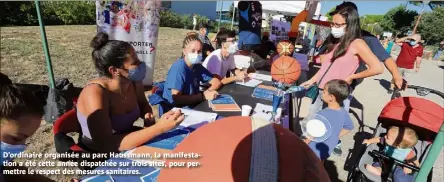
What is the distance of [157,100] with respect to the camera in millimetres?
2963

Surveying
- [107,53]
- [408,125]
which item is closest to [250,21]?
[408,125]

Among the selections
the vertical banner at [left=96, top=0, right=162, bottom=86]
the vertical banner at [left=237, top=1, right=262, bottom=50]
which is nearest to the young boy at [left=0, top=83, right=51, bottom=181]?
the vertical banner at [left=96, top=0, right=162, bottom=86]

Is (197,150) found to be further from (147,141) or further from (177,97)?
(177,97)

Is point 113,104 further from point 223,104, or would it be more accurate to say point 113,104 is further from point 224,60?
point 224,60

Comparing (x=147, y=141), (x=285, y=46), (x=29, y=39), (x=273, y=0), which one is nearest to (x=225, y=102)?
(x=147, y=141)

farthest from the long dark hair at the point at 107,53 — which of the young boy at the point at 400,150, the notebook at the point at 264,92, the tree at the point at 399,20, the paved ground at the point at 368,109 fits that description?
the tree at the point at 399,20

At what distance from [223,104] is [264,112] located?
45cm

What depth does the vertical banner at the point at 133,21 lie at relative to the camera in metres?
4.93

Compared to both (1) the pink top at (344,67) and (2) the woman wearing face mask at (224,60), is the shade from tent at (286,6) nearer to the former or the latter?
(2) the woman wearing face mask at (224,60)

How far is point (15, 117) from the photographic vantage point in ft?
3.84

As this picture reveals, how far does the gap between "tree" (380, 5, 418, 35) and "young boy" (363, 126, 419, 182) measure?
5058cm

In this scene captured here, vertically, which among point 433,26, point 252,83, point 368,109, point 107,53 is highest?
point 433,26

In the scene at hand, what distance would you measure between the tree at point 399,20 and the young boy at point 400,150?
50575 millimetres

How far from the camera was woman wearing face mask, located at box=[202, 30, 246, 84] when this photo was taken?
391 centimetres
